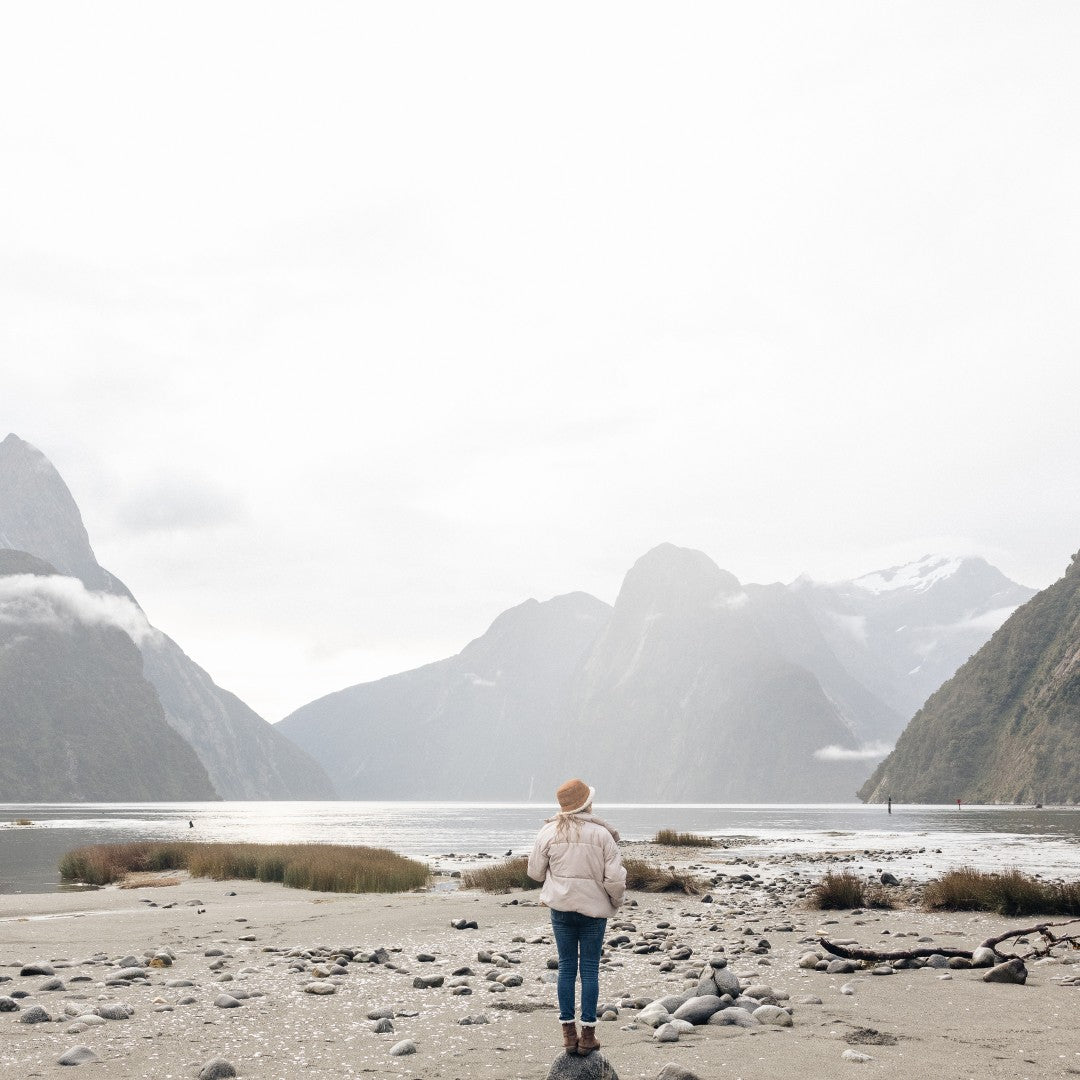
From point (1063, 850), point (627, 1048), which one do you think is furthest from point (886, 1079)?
point (1063, 850)

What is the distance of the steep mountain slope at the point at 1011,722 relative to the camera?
13975 centimetres

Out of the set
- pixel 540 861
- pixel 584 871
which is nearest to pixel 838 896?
pixel 540 861

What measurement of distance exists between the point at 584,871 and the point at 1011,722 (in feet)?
558

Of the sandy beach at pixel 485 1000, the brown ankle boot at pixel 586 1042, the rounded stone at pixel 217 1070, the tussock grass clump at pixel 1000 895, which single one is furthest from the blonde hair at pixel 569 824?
the tussock grass clump at pixel 1000 895

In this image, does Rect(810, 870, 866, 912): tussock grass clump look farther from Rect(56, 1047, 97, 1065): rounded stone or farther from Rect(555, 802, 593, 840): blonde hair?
Rect(56, 1047, 97, 1065): rounded stone

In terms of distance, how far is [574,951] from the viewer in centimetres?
925

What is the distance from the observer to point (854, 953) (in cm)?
1439

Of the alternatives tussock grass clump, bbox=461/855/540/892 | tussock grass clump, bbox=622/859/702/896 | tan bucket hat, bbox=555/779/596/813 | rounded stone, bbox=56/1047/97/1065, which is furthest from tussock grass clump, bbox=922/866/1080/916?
rounded stone, bbox=56/1047/97/1065

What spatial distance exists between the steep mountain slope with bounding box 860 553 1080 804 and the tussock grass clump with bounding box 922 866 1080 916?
419ft

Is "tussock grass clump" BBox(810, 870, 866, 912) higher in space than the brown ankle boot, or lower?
lower

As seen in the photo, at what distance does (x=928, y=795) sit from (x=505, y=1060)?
189 meters

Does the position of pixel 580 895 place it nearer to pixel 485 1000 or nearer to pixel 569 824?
pixel 569 824

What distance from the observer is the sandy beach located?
30.2 ft

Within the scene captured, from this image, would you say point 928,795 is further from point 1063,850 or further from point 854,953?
point 854,953
